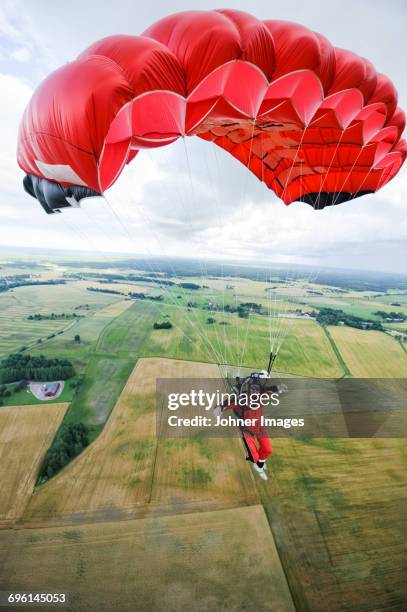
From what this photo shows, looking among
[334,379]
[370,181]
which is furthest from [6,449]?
[334,379]

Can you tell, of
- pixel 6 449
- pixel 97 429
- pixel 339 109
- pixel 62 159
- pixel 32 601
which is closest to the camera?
pixel 62 159

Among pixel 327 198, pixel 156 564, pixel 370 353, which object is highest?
pixel 327 198

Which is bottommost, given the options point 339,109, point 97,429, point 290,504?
point 97,429

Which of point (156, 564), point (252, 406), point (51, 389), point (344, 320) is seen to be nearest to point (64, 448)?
point (156, 564)

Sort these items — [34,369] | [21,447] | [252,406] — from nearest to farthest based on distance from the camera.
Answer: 1. [252,406]
2. [21,447]
3. [34,369]

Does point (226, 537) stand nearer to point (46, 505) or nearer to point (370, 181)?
point (46, 505)

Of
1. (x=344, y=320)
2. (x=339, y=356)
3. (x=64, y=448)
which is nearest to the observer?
(x=64, y=448)

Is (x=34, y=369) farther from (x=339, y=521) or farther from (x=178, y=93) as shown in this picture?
(x=178, y=93)
